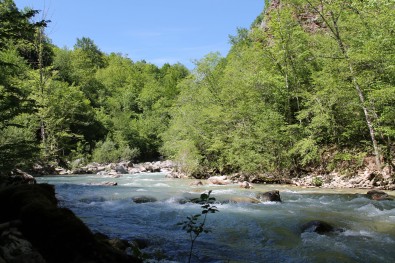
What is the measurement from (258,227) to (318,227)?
5.03 ft

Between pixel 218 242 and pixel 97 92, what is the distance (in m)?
60.8

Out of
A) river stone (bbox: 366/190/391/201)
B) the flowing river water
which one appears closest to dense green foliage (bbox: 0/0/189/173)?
the flowing river water

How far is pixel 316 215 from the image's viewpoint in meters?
10.5

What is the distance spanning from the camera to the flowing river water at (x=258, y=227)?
682 cm

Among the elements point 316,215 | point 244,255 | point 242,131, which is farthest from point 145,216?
point 242,131

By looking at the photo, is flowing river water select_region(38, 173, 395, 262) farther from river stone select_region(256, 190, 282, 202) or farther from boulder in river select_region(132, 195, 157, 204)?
river stone select_region(256, 190, 282, 202)

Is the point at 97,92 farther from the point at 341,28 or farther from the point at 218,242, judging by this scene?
the point at 218,242

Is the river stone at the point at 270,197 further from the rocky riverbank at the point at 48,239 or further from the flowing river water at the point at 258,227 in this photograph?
the rocky riverbank at the point at 48,239

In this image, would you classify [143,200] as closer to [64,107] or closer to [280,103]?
[280,103]

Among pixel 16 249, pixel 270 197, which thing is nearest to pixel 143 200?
pixel 270 197

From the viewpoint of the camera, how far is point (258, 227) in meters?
8.99

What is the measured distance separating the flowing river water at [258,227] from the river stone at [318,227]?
0.19 meters

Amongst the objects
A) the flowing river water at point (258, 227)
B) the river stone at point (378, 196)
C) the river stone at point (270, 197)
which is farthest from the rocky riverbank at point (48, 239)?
the river stone at point (378, 196)

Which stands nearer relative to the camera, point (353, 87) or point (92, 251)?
point (92, 251)
